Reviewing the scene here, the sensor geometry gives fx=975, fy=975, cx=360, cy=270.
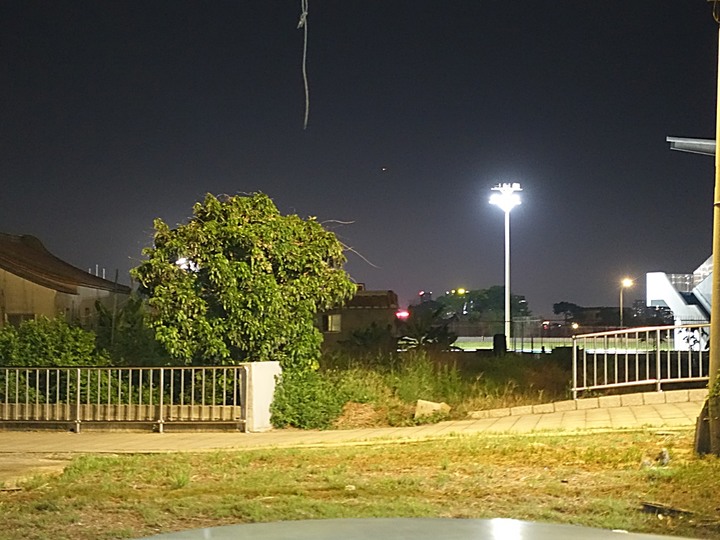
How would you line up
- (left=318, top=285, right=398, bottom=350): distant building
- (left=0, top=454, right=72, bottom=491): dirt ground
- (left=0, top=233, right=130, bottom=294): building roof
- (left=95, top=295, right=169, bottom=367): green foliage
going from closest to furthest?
(left=0, top=454, right=72, bottom=491): dirt ground < (left=95, top=295, right=169, bottom=367): green foliage < (left=0, top=233, right=130, bottom=294): building roof < (left=318, top=285, right=398, bottom=350): distant building

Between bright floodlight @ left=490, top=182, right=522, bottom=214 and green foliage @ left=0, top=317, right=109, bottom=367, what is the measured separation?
2630 centimetres

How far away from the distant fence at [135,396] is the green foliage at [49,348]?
1.39 feet

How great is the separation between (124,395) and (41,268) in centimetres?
2072

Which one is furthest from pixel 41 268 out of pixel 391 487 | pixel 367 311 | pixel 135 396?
pixel 391 487

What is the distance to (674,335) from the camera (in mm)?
18859

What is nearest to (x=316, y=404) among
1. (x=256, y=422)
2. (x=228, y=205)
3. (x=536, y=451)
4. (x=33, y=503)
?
(x=256, y=422)

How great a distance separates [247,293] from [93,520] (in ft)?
26.0

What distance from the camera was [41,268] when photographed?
114 ft

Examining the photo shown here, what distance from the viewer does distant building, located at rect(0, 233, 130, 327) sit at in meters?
29.8

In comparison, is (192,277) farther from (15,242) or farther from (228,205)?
(15,242)

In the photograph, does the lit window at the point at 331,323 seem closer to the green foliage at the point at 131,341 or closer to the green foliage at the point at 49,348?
the green foliage at the point at 131,341

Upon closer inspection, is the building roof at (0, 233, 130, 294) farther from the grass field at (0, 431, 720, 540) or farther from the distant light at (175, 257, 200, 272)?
the grass field at (0, 431, 720, 540)

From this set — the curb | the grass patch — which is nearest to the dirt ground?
the grass patch

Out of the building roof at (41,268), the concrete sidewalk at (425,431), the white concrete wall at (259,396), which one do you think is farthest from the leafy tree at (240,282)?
the building roof at (41,268)
